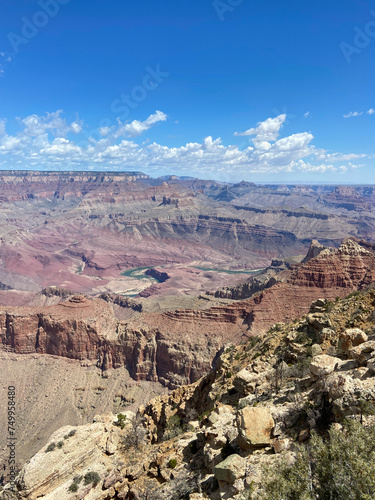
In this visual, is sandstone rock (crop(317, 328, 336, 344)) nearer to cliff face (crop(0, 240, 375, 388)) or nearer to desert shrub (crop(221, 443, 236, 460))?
desert shrub (crop(221, 443, 236, 460))

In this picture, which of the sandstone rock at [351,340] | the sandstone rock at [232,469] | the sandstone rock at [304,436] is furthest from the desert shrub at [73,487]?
the sandstone rock at [351,340]

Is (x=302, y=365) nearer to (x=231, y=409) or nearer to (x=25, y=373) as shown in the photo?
(x=231, y=409)

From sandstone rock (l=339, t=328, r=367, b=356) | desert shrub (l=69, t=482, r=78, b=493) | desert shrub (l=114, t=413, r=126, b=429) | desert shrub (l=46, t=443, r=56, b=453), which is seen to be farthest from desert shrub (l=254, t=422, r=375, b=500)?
desert shrub (l=46, t=443, r=56, b=453)

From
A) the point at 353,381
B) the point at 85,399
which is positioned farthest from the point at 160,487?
the point at 85,399

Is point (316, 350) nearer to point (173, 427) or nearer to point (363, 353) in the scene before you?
point (363, 353)

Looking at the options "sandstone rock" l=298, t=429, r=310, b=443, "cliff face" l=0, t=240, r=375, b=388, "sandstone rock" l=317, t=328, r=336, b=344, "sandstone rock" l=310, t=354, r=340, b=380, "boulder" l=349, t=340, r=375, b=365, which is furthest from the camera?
"cliff face" l=0, t=240, r=375, b=388

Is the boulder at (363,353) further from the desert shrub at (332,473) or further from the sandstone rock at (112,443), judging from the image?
the sandstone rock at (112,443)
